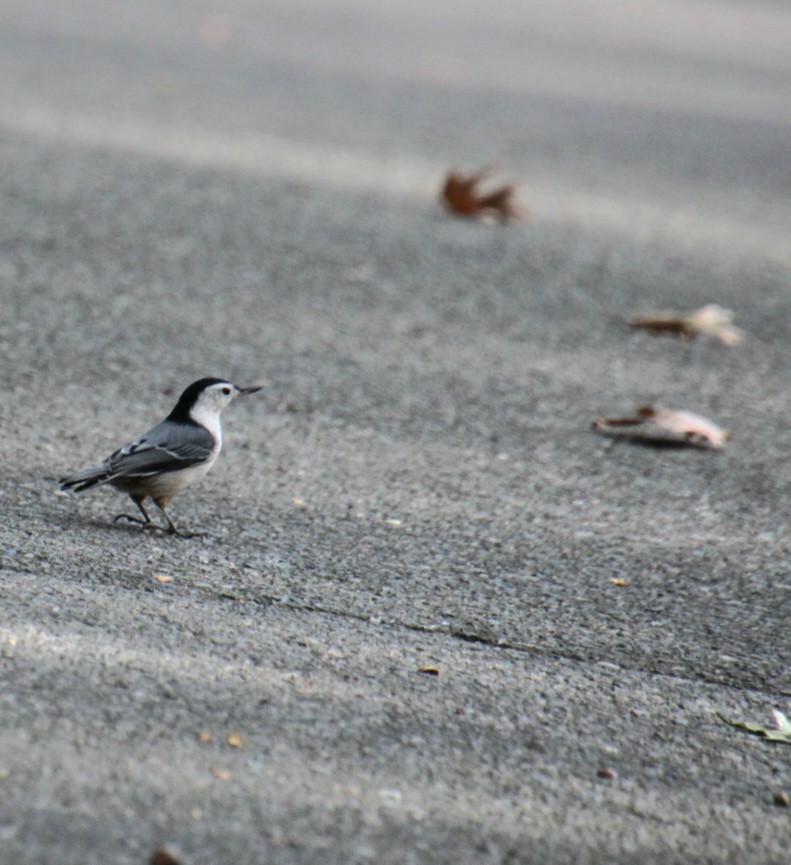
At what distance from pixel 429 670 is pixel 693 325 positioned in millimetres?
3374

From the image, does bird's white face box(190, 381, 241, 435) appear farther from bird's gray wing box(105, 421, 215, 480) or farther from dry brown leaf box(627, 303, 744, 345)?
dry brown leaf box(627, 303, 744, 345)

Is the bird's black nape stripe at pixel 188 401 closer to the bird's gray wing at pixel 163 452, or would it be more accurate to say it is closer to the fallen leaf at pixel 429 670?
the bird's gray wing at pixel 163 452

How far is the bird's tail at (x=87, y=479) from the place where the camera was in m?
3.95

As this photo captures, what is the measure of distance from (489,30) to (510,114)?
4.34m

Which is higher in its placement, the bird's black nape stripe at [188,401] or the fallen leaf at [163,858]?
the bird's black nape stripe at [188,401]

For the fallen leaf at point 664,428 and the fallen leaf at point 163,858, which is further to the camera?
the fallen leaf at point 664,428

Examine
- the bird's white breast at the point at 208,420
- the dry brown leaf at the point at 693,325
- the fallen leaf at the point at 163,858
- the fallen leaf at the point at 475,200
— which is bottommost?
the fallen leaf at the point at 163,858

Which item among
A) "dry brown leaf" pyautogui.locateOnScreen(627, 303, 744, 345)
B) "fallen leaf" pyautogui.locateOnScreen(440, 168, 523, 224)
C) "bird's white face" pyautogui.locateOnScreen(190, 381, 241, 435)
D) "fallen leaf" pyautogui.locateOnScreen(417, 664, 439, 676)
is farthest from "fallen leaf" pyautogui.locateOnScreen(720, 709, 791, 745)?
"fallen leaf" pyautogui.locateOnScreen(440, 168, 523, 224)

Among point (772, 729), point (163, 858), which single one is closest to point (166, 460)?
point (163, 858)

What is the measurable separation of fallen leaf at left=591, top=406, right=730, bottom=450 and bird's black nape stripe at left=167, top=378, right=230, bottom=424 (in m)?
1.68

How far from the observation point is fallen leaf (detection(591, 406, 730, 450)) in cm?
521

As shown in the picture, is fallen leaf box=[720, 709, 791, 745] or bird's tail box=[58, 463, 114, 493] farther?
bird's tail box=[58, 463, 114, 493]

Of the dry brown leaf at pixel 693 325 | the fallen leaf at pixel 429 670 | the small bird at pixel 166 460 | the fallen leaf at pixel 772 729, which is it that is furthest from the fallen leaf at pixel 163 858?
the dry brown leaf at pixel 693 325

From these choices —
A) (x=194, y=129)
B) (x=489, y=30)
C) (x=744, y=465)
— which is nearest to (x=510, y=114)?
(x=194, y=129)
